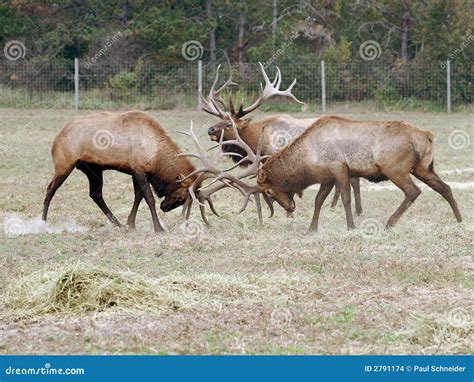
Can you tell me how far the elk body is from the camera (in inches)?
536

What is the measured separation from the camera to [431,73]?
31.9 metres

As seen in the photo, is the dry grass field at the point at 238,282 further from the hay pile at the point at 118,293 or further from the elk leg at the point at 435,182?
the elk leg at the point at 435,182

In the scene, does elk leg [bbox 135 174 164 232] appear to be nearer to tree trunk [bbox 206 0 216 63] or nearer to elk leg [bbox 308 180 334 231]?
elk leg [bbox 308 180 334 231]

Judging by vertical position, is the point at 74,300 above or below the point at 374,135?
below

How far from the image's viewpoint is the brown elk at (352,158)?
13312 millimetres

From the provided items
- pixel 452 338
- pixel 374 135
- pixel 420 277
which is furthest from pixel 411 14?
pixel 452 338

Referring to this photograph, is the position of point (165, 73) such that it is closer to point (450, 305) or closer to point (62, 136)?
point (62, 136)

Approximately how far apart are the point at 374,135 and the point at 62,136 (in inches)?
151

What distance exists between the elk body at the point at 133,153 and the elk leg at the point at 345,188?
6.07 feet

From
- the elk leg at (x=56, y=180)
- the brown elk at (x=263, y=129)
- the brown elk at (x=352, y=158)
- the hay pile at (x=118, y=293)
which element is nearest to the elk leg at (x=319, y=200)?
the brown elk at (x=352, y=158)

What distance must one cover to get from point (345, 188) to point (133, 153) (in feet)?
8.50

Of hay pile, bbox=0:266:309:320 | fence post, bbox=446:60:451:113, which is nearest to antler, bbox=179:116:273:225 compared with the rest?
hay pile, bbox=0:266:309:320

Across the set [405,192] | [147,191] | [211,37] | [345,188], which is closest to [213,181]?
[147,191]

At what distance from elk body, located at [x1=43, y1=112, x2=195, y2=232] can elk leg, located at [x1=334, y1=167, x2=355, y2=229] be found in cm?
185
